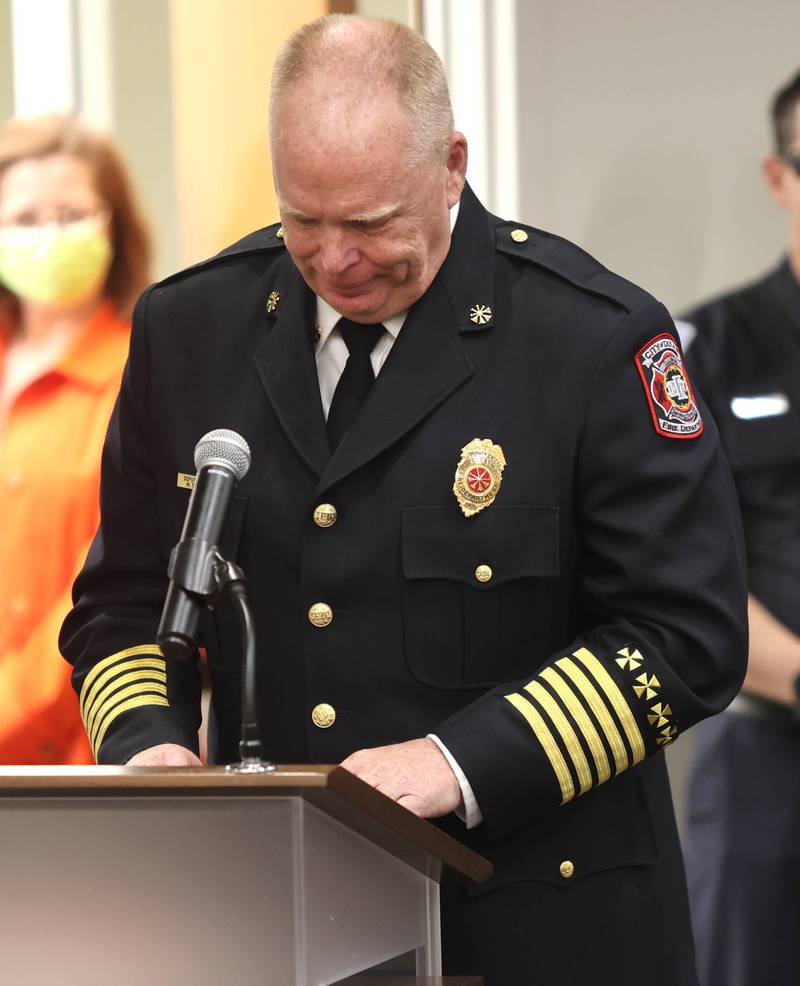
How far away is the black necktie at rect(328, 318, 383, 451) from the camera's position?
169cm

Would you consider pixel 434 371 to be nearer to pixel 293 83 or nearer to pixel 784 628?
pixel 293 83

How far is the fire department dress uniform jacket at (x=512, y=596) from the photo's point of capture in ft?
5.24

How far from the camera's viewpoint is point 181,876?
125 cm

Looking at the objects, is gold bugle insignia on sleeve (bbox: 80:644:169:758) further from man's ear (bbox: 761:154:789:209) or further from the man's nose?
man's ear (bbox: 761:154:789:209)

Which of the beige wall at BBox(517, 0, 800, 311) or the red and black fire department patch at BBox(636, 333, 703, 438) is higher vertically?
the beige wall at BBox(517, 0, 800, 311)

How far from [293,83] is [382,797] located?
2.33ft

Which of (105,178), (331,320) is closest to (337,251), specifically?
(331,320)

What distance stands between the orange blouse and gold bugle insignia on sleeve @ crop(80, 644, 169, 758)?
4.01 feet

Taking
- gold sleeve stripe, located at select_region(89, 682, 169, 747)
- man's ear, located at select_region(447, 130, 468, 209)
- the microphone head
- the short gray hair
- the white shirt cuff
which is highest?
the short gray hair

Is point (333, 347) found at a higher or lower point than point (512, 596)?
higher

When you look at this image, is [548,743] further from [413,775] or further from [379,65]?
[379,65]

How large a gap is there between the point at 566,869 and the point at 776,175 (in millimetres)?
1762

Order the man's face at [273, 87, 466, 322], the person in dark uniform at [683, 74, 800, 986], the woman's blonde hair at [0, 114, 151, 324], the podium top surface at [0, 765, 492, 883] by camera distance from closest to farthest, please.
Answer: the podium top surface at [0, 765, 492, 883] < the man's face at [273, 87, 466, 322] < the person in dark uniform at [683, 74, 800, 986] < the woman's blonde hair at [0, 114, 151, 324]

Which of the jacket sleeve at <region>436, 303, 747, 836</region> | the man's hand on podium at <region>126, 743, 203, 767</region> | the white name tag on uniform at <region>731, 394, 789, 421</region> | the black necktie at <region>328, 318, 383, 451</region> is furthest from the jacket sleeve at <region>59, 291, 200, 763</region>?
the white name tag on uniform at <region>731, 394, 789, 421</region>
